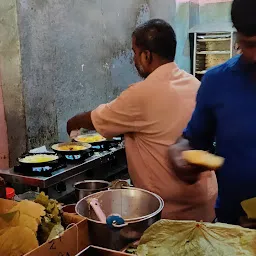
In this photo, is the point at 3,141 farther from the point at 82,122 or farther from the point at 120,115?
the point at 120,115

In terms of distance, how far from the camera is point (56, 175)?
112 inches

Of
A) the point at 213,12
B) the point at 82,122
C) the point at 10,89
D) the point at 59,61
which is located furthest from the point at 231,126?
the point at 213,12

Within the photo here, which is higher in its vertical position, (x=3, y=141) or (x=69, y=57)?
(x=69, y=57)

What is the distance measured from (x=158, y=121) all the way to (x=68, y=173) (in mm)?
850

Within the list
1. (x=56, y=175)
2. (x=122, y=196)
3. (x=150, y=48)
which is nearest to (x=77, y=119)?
(x=56, y=175)

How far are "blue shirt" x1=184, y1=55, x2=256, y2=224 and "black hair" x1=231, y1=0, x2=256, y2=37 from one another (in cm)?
26

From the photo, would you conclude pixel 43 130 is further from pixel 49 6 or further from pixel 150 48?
pixel 150 48

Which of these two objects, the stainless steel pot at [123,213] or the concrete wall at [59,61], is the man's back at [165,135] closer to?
the stainless steel pot at [123,213]

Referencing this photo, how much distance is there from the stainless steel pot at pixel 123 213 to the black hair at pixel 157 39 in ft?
3.49

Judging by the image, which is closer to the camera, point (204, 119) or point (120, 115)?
point (204, 119)

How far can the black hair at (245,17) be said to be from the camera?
1.60 meters

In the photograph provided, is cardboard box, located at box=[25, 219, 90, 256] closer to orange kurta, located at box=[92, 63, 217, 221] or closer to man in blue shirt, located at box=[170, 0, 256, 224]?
man in blue shirt, located at box=[170, 0, 256, 224]

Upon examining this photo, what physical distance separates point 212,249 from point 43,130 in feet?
8.43

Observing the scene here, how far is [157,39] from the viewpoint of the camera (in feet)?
8.66
